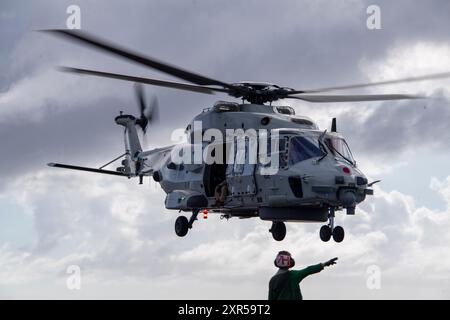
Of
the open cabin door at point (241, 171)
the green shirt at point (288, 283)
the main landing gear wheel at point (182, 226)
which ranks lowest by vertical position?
the green shirt at point (288, 283)

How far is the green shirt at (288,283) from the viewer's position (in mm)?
13867

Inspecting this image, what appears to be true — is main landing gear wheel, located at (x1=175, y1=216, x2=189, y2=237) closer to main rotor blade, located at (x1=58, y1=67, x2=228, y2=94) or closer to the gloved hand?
main rotor blade, located at (x1=58, y1=67, x2=228, y2=94)

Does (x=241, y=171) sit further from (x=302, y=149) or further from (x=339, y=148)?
(x=339, y=148)

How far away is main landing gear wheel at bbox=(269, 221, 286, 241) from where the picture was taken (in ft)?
95.9

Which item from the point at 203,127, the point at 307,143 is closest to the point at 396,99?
the point at 307,143

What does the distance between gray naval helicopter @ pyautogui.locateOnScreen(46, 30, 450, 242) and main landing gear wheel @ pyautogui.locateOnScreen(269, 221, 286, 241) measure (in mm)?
36

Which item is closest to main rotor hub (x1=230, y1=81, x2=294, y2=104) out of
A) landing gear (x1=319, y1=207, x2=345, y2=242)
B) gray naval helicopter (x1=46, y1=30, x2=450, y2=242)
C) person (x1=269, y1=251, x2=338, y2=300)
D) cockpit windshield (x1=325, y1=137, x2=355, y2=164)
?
gray naval helicopter (x1=46, y1=30, x2=450, y2=242)

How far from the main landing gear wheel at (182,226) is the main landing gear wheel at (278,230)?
3295mm

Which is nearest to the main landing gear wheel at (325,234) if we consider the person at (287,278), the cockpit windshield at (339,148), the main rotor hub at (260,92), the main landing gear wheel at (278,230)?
the cockpit windshield at (339,148)

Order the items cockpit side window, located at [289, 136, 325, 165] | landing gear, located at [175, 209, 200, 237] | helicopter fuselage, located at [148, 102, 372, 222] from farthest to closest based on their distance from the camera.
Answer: landing gear, located at [175, 209, 200, 237] < cockpit side window, located at [289, 136, 325, 165] < helicopter fuselage, located at [148, 102, 372, 222]

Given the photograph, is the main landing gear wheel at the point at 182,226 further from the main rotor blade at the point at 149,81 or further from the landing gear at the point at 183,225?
the main rotor blade at the point at 149,81

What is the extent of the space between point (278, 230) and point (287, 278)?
15.3m

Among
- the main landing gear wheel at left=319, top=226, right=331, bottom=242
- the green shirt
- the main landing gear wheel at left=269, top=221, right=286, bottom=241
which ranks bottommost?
the green shirt
